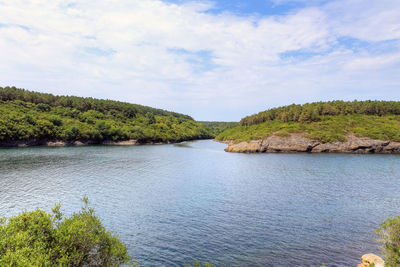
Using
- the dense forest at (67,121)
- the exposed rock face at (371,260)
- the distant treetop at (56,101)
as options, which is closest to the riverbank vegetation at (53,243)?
the exposed rock face at (371,260)

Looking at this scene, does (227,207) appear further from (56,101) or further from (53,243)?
(56,101)

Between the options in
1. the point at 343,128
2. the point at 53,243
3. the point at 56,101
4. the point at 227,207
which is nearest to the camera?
the point at 53,243

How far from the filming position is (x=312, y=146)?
4262 inches

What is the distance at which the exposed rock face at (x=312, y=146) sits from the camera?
104m

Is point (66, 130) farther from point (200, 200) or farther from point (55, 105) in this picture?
point (200, 200)

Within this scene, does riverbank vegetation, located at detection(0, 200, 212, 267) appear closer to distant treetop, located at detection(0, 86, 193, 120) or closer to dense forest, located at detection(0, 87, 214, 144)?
dense forest, located at detection(0, 87, 214, 144)

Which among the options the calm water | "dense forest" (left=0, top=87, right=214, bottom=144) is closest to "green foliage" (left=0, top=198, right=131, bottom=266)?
the calm water

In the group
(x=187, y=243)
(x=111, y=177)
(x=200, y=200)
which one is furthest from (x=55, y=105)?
(x=187, y=243)

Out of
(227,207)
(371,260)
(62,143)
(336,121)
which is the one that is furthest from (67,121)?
(336,121)

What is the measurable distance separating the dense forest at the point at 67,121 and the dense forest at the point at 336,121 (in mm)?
74855

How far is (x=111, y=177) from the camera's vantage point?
51.9 m

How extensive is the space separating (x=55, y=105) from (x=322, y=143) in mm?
164960

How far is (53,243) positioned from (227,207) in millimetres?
24271

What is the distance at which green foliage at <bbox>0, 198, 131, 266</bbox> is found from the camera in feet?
34.9
